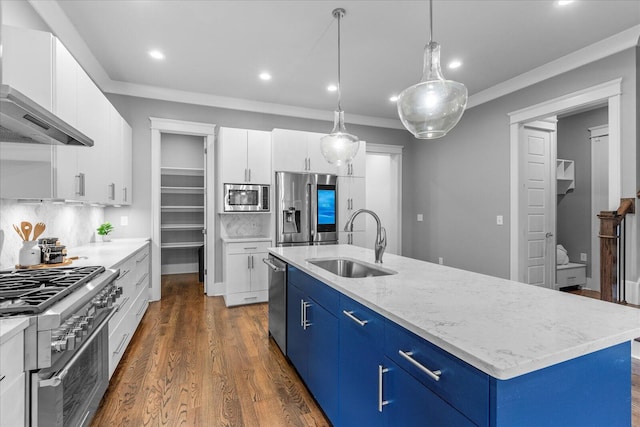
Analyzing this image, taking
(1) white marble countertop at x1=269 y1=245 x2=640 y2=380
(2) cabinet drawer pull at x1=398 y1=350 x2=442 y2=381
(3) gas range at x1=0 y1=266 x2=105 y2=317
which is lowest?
(2) cabinet drawer pull at x1=398 y1=350 x2=442 y2=381

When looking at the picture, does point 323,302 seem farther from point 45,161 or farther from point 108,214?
point 108,214

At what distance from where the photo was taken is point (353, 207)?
16.1 ft

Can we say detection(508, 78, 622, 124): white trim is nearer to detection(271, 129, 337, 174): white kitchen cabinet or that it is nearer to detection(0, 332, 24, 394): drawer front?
detection(271, 129, 337, 174): white kitchen cabinet

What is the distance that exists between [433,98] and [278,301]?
6.59ft

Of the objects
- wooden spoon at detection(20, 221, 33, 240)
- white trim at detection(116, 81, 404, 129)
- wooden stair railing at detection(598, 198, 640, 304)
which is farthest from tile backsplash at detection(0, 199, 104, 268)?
wooden stair railing at detection(598, 198, 640, 304)

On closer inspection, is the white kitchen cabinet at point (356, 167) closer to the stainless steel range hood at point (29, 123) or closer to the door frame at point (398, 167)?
the door frame at point (398, 167)

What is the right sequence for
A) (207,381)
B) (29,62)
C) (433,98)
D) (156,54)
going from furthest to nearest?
(156,54) < (207,381) < (29,62) < (433,98)

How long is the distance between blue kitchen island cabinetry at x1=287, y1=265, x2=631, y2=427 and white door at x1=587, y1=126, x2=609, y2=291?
522cm

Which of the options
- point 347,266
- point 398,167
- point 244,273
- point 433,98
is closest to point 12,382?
point 347,266

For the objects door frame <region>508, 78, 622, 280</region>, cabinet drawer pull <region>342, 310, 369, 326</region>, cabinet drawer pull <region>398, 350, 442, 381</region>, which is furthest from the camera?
door frame <region>508, 78, 622, 280</region>

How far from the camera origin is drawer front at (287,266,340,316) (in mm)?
1706

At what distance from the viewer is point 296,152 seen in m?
4.55

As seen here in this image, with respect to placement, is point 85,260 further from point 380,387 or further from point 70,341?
point 380,387

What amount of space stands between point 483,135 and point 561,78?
113cm
